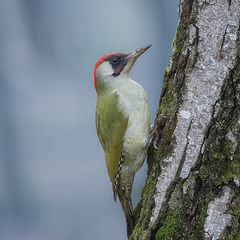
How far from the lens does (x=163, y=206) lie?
2.53 meters

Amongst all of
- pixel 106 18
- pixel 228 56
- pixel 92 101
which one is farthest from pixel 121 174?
pixel 106 18

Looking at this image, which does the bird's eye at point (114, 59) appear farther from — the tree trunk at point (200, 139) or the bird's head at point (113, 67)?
the tree trunk at point (200, 139)

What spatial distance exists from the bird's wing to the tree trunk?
837mm

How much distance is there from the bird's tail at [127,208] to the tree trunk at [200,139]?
0.49m

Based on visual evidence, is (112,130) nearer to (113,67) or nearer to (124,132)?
(124,132)

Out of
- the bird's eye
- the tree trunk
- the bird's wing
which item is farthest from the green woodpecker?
the tree trunk

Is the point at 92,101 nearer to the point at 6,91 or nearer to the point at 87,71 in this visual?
the point at 87,71

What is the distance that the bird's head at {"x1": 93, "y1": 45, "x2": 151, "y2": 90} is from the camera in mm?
3902

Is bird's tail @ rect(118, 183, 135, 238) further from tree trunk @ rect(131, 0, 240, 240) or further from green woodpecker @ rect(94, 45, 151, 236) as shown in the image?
tree trunk @ rect(131, 0, 240, 240)

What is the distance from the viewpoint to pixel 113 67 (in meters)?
3.92

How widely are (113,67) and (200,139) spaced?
62.3 inches

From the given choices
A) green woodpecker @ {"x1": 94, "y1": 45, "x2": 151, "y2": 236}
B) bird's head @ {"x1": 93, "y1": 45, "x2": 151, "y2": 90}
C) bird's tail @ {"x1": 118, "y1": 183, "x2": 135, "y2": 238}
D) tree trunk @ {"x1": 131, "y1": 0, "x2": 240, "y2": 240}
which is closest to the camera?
tree trunk @ {"x1": 131, "y1": 0, "x2": 240, "y2": 240}

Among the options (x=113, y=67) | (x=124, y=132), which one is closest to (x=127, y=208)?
(x=124, y=132)

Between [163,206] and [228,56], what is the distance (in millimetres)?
869
